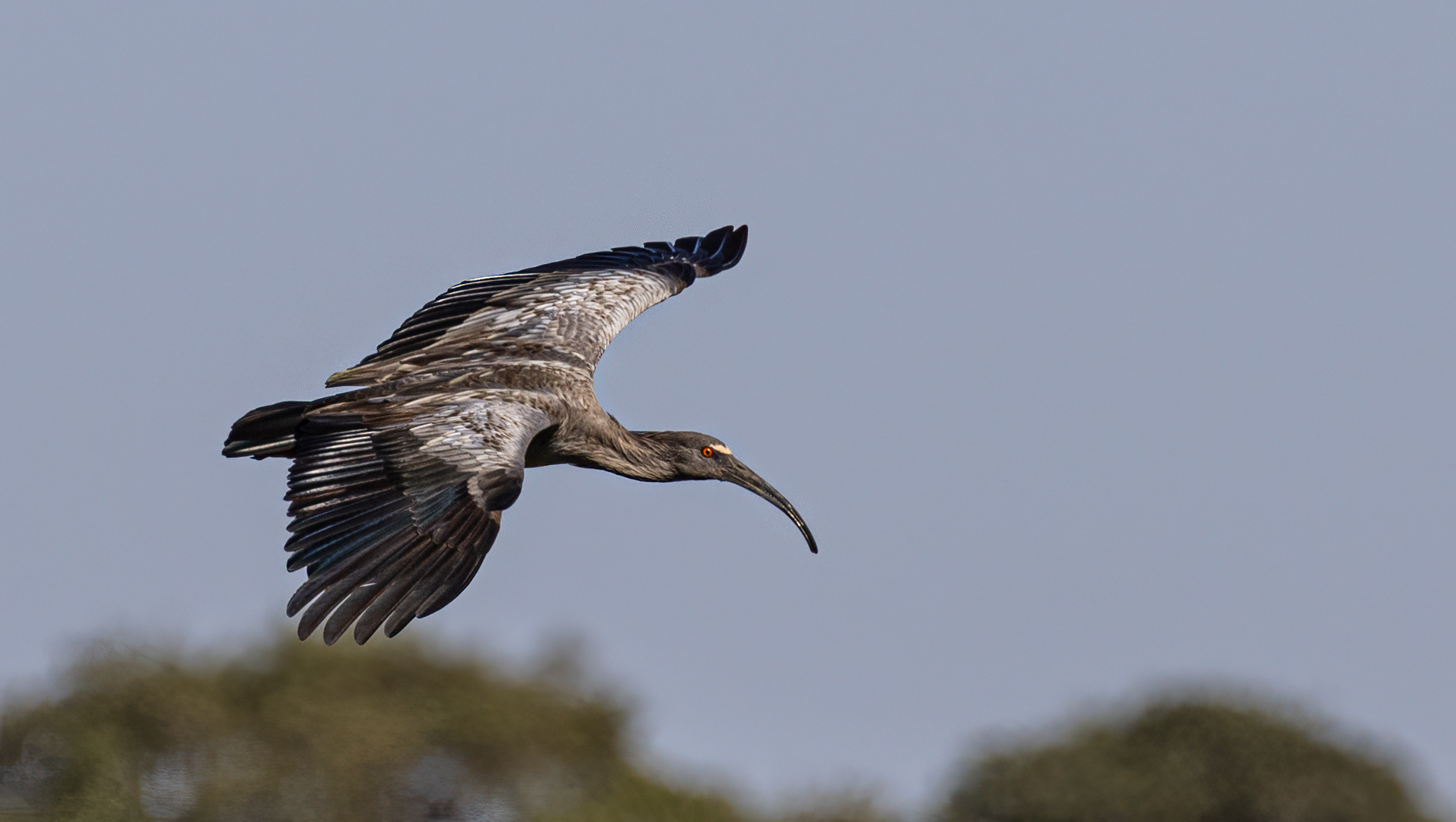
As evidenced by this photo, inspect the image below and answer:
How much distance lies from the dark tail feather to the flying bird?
11 millimetres

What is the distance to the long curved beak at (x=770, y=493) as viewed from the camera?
16000mm

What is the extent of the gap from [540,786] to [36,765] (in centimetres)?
1003

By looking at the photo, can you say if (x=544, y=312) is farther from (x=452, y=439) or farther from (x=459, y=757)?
(x=459, y=757)

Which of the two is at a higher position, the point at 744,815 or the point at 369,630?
the point at 744,815

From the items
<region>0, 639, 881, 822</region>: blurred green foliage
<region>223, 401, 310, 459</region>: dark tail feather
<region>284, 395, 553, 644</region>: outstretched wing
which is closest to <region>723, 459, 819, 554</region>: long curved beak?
<region>284, 395, 553, 644</region>: outstretched wing

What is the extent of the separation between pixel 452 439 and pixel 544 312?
14.1 ft

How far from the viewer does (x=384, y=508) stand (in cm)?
1245

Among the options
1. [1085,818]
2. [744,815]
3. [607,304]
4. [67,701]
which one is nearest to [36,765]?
[67,701]

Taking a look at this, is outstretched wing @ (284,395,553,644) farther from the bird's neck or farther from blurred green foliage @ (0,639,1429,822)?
blurred green foliage @ (0,639,1429,822)

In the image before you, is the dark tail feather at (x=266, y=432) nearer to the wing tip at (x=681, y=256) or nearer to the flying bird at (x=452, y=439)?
the flying bird at (x=452, y=439)

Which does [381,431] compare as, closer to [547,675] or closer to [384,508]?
[384,508]

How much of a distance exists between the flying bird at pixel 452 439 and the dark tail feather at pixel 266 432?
11 mm

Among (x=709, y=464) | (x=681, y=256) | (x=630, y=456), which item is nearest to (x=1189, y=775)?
(x=681, y=256)

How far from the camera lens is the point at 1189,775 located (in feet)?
156
